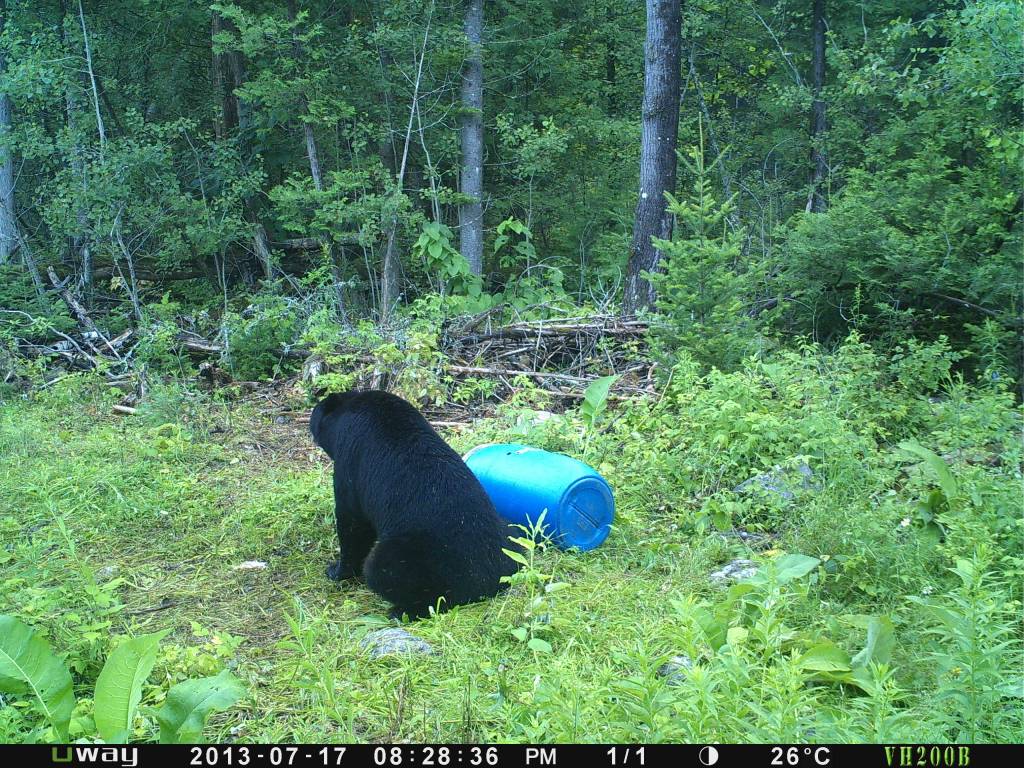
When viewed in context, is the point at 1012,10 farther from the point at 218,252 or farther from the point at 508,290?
the point at 218,252

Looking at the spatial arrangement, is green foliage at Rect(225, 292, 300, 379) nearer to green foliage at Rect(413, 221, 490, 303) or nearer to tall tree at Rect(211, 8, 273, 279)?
green foliage at Rect(413, 221, 490, 303)

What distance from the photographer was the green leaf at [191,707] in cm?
284

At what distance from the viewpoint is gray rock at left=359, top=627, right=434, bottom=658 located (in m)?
3.63

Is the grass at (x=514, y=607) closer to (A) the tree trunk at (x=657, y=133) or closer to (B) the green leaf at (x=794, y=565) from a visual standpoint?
(B) the green leaf at (x=794, y=565)

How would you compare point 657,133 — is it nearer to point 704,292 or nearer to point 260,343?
point 704,292

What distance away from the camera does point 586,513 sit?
16.1ft

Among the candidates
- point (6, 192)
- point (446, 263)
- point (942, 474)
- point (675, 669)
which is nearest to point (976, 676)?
point (675, 669)

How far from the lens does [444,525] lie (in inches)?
161

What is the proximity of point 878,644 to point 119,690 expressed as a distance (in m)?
2.90

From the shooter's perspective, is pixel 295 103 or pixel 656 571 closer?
pixel 656 571

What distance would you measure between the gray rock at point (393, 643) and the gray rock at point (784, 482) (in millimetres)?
2500

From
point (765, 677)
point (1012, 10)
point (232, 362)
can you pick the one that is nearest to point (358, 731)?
point (765, 677)

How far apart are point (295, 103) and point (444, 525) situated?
393 inches

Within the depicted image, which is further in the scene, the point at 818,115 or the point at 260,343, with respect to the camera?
the point at 818,115
